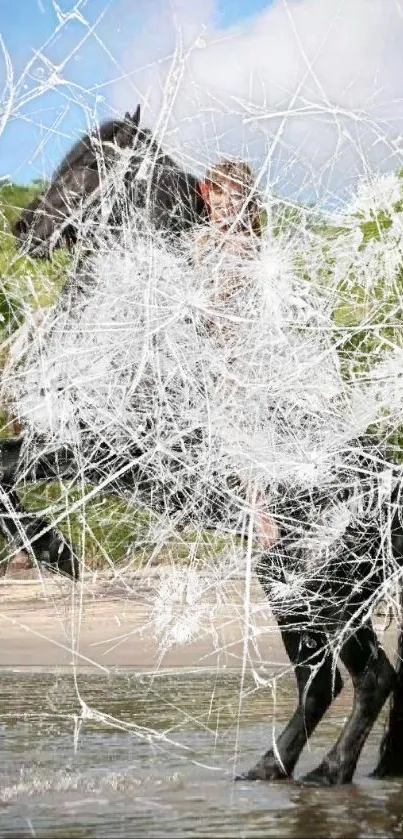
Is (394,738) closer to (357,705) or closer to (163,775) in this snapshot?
(357,705)

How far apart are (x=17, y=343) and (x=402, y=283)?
1.81m

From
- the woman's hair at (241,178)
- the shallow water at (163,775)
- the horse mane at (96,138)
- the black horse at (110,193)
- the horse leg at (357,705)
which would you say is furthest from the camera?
the horse mane at (96,138)

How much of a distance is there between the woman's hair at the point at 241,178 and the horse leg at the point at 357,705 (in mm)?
1897

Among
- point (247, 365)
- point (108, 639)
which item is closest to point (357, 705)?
point (247, 365)

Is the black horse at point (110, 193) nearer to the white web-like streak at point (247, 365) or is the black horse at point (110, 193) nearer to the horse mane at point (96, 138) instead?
the horse mane at point (96, 138)

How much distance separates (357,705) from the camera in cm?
705

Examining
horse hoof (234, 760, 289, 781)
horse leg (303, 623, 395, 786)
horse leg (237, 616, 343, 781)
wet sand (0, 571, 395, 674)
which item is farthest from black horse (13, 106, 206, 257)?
wet sand (0, 571, 395, 674)

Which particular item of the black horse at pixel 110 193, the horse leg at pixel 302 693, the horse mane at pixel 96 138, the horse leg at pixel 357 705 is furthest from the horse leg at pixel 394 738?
the horse mane at pixel 96 138

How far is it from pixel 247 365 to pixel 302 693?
148 centimetres

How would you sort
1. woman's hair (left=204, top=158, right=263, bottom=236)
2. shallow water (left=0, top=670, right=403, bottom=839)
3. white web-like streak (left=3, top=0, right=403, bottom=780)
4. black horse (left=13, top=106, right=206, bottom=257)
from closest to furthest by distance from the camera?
shallow water (left=0, top=670, right=403, bottom=839)
white web-like streak (left=3, top=0, right=403, bottom=780)
woman's hair (left=204, top=158, right=263, bottom=236)
black horse (left=13, top=106, right=206, bottom=257)

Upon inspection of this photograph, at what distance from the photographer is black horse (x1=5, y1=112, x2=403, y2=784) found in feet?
22.6

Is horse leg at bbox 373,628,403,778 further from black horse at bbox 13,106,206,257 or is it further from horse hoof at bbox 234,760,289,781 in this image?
black horse at bbox 13,106,206,257

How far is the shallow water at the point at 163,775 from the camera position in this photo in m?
6.19

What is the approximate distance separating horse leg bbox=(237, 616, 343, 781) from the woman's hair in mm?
1789
